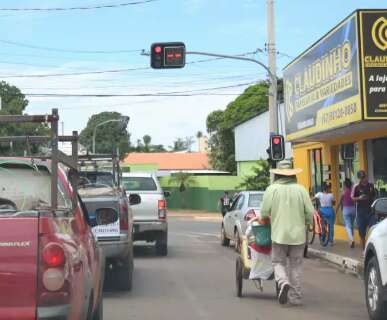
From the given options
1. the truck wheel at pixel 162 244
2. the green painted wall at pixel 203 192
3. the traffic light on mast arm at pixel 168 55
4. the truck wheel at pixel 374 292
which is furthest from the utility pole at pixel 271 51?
the green painted wall at pixel 203 192

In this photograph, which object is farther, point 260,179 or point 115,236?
point 260,179

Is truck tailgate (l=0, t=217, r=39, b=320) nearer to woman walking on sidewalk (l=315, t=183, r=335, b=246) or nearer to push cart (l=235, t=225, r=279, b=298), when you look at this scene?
push cart (l=235, t=225, r=279, b=298)

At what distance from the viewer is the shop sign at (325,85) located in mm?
14414

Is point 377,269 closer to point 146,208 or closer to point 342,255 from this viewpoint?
point 342,255

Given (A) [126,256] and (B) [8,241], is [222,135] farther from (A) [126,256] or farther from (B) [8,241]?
(B) [8,241]

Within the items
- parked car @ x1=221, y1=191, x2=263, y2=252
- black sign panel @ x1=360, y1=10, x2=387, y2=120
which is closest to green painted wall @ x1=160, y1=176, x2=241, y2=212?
parked car @ x1=221, y1=191, x2=263, y2=252

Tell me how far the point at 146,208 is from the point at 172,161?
78.7 meters

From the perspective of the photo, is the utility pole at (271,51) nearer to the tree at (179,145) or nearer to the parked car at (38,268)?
the parked car at (38,268)

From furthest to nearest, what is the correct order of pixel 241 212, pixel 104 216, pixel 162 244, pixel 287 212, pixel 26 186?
pixel 241 212, pixel 162 244, pixel 287 212, pixel 104 216, pixel 26 186

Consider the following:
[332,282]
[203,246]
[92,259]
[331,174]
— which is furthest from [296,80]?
[92,259]

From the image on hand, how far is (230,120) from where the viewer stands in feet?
204

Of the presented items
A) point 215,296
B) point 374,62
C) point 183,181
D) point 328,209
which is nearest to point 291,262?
point 215,296

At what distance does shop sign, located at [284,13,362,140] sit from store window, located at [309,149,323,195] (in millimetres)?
1258

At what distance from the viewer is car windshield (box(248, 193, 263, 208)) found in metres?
16.2
